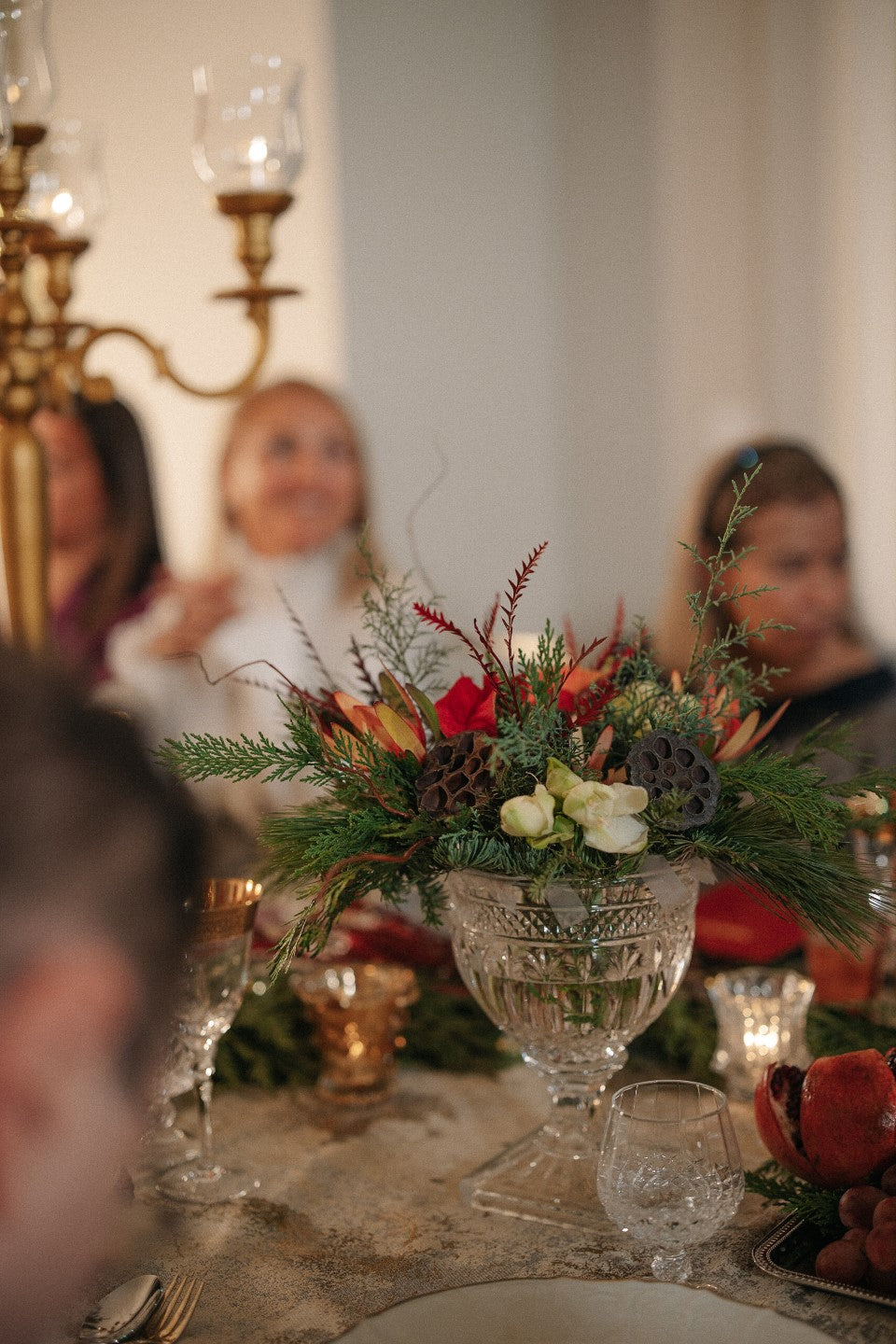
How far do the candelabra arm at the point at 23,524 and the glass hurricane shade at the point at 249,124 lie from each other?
0.30 meters

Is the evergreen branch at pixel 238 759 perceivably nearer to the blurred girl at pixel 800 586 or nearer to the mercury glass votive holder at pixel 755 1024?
the mercury glass votive holder at pixel 755 1024

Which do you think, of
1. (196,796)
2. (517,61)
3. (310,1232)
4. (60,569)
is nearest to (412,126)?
(517,61)

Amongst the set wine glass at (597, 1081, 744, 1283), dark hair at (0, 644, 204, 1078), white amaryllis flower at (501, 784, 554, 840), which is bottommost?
wine glass at (597, 1081, 744, 1283)

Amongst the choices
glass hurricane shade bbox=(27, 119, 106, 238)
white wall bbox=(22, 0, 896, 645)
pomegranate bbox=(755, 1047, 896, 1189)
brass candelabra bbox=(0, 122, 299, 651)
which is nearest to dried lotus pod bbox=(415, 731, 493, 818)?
pomegranate bbox=(755, 1047, 896, 1189)

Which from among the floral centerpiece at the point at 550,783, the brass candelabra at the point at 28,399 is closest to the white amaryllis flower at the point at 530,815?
the floral centerpiece at the point at 550,783

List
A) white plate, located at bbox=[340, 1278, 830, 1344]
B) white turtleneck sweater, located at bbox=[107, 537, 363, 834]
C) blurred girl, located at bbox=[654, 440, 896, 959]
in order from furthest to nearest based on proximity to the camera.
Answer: white turtleneck sweater, located at bbox=[107, 537, 363, 834]
blurred girl, located at bbox=[654, 440, 896, 959]
white plate, located at bbox=[340, 1278, 830, 1344]

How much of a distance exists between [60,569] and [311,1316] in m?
2.68

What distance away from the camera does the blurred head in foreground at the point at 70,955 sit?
1.14 ft

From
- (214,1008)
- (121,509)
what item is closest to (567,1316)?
(214,1008)

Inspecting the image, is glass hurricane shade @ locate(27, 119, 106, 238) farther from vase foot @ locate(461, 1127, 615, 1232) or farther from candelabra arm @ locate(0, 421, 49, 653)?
vase foot @ locate(461, 1127, 615, 1232)

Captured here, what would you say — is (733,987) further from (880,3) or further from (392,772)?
(880,3)

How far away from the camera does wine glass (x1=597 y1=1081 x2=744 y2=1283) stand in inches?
30.4

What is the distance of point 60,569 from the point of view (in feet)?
10.7

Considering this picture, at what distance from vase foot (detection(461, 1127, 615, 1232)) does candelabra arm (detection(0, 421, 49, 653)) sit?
64 cm
